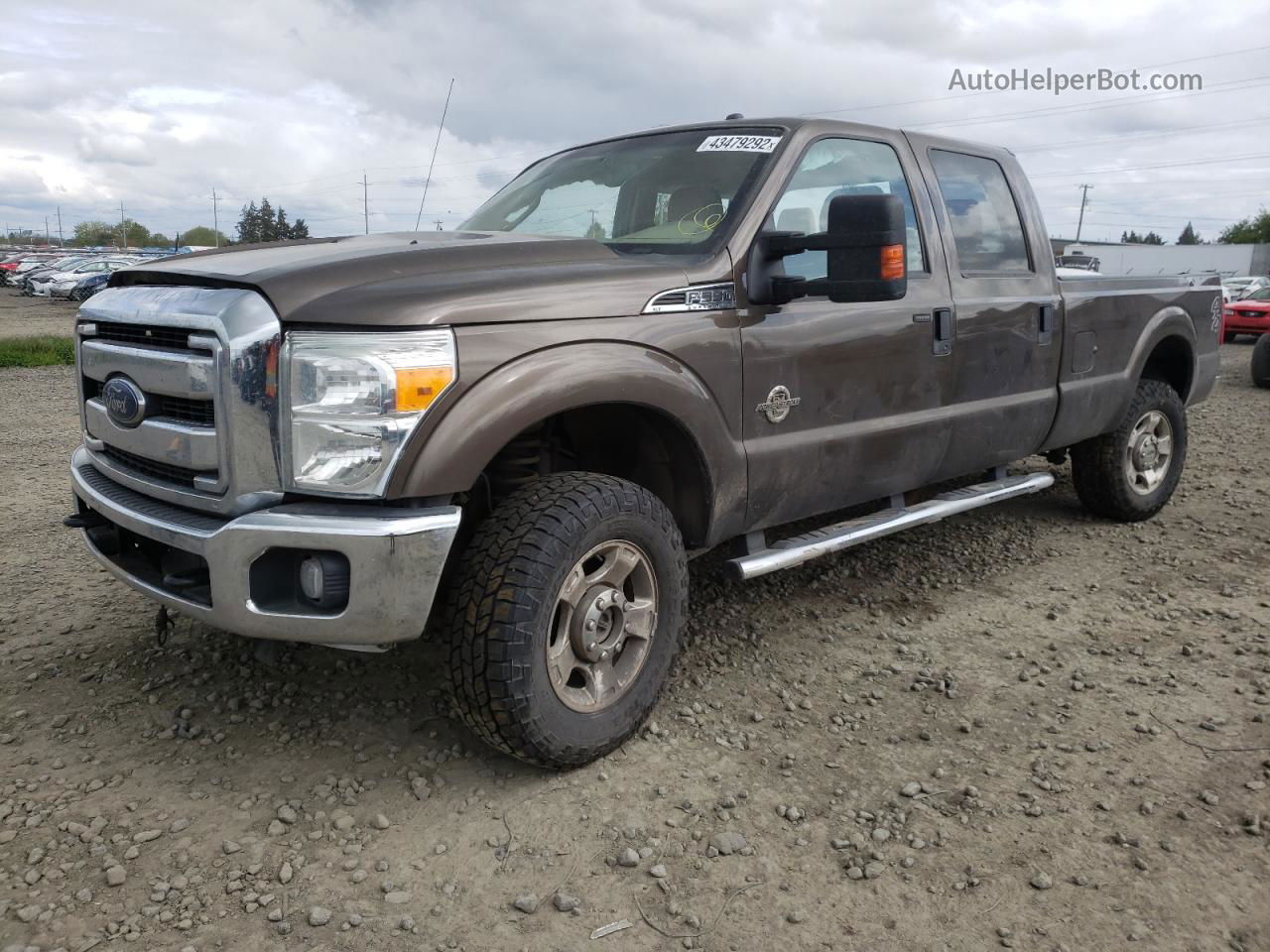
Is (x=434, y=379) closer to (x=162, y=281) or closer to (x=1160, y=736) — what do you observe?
(x=162, y=281)

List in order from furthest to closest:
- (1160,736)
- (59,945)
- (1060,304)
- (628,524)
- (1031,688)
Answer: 1. (1060,304)
2. (1031,688)
3. (1160,736)
4. (628,524)
5. (59,945)

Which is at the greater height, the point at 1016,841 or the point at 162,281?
the point at 162,281

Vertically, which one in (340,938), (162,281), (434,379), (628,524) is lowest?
(340,938)

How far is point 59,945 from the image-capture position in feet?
7.02

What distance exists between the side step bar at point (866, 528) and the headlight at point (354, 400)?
1320mm

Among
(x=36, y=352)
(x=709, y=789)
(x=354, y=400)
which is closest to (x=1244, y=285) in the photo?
(x=36, y=352)

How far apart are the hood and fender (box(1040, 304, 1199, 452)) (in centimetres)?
249

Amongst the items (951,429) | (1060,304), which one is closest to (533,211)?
(951,429)

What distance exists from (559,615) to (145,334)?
54.8 inches

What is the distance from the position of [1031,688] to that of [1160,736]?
0.44 meters

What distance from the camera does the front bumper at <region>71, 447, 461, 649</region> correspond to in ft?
7.93

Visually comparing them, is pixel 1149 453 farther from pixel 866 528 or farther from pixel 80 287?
pixel 80 287

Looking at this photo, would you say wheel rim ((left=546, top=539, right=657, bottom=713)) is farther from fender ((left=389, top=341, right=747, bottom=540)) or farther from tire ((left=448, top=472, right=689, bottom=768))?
fender ((left=389, top=341, right=747, bottom=540))

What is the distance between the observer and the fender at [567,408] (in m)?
2.47
